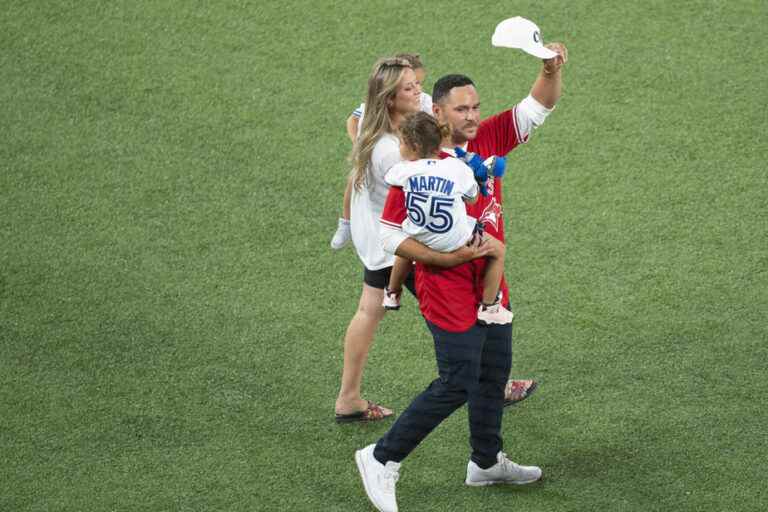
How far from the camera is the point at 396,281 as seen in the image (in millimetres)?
4484

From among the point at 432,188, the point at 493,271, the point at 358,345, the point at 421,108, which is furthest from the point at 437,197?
the point at 358,345

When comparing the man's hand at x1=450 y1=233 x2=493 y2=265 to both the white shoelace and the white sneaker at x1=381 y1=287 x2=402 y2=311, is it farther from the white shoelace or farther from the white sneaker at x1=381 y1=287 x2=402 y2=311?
the white shoelace

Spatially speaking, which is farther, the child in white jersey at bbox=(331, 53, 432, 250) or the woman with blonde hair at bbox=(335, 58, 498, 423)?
the child in white jersey at bbox=(331, 53, 432, 250)

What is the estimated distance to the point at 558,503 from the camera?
4441mm

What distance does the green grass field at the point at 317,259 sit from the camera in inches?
184

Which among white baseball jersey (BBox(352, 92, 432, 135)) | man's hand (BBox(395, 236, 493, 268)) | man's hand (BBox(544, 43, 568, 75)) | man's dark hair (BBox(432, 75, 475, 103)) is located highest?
man's hand (BBox(544, 43, 568, 75))

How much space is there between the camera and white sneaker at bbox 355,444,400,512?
172 inches

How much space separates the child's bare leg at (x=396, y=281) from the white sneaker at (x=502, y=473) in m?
0.70

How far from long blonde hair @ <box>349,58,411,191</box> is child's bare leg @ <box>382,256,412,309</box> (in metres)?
0.39

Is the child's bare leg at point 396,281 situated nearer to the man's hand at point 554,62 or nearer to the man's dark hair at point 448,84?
the man's dark hair at point 448,84

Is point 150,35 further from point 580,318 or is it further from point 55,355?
point 580,318

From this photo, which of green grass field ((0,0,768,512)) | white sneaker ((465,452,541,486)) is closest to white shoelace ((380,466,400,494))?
green grass field ((0,0,768,512))

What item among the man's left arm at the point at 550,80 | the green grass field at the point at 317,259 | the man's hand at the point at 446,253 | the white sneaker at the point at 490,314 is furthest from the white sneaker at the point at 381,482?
the man's left arm at the point at 550,80

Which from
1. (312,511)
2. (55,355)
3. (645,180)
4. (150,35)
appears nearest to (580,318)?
(645,180)
